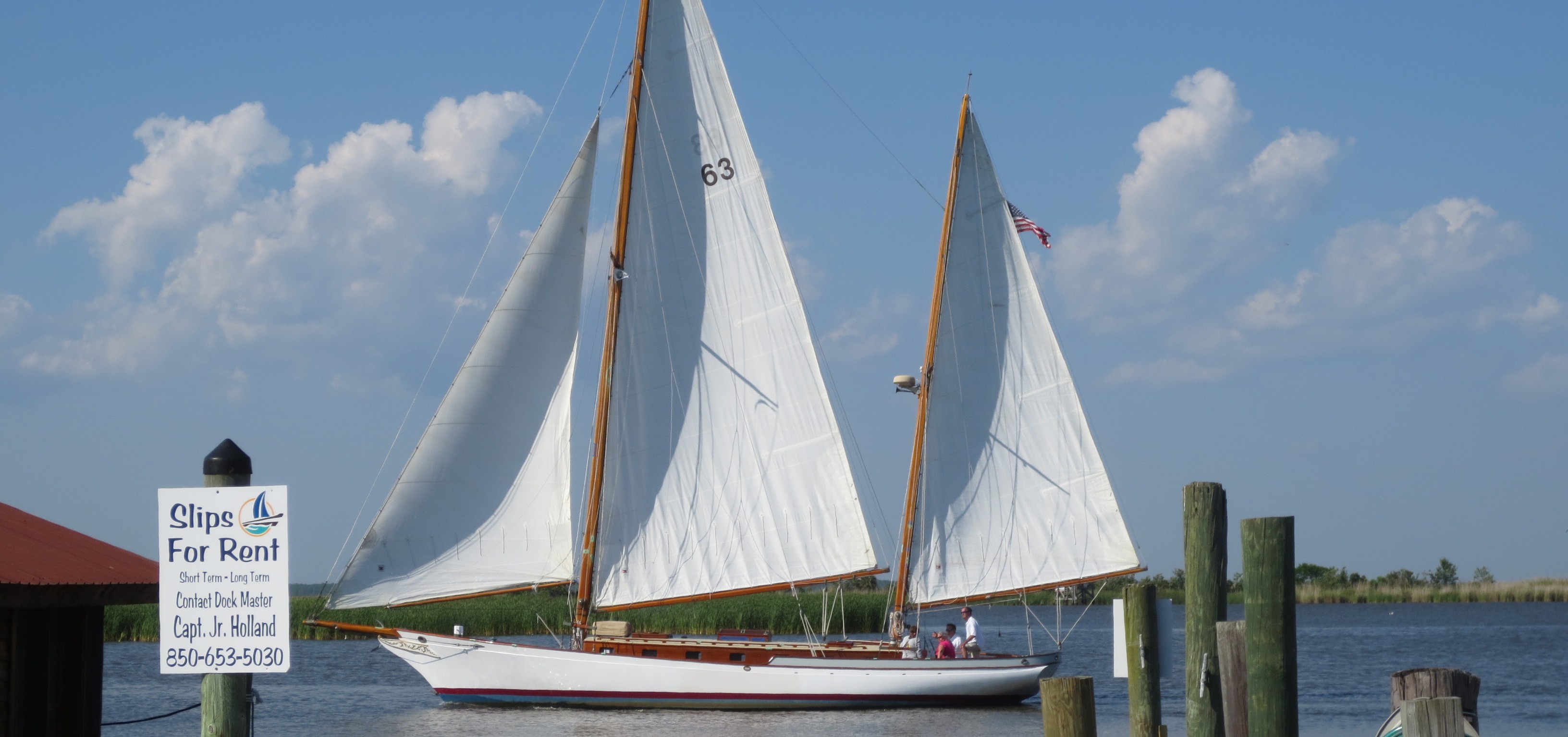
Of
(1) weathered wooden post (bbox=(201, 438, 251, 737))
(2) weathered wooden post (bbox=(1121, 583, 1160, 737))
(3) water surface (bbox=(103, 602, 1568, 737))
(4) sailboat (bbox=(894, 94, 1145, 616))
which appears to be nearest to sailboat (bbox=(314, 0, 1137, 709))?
(3) water surface (bbox=(103, 602, 1568, 737))

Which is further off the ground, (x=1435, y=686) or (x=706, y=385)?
(x=706, y=385)

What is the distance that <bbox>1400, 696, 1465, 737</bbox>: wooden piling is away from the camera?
693 cm

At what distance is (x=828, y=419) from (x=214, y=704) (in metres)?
24.0

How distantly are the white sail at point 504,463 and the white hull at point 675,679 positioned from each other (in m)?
1.79

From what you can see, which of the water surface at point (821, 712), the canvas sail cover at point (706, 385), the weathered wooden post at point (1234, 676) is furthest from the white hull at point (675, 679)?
the weathered wooden post at point (1234, 676)

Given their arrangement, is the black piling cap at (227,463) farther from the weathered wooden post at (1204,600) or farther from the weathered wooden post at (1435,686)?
the weathered wooden post at (1204,600)

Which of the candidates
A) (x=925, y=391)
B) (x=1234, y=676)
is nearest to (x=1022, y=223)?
(x=925, y=391)

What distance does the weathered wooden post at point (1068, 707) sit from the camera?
11648mm

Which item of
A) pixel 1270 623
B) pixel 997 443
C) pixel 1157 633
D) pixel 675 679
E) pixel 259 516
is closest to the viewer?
pixel 259 516

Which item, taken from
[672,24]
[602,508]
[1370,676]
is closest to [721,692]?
[602,508]

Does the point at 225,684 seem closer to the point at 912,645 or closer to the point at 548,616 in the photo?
the point at 912,645

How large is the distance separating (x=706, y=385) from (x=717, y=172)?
4.57 metres

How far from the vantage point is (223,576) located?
6.93m

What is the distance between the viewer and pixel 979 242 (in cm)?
3438
